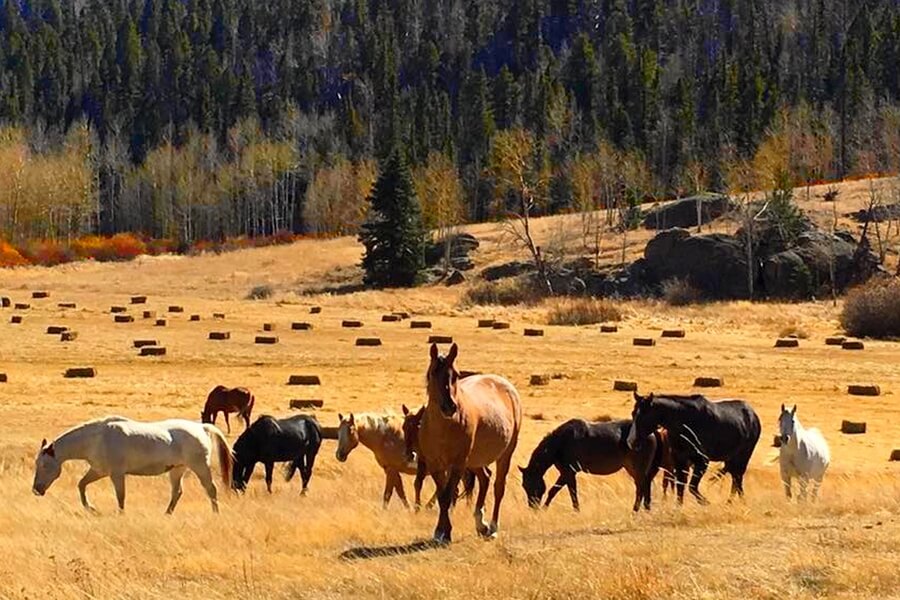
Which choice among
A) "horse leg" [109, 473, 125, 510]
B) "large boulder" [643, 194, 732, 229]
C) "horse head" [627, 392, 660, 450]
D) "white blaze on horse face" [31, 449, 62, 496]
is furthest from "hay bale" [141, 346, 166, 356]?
"large boulder" [643, 194, 732, 229]

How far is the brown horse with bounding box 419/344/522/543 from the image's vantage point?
444 inches

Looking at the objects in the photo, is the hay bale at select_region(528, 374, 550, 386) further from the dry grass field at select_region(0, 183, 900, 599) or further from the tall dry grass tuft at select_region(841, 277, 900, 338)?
the tall dry grass tuft at select_region(841, 277, 900, 338)

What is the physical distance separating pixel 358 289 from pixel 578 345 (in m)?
33.7

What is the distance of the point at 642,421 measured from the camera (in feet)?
48.7

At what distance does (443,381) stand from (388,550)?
180cm

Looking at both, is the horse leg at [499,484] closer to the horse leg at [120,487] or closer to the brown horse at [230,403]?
the horse leg at [120,487]

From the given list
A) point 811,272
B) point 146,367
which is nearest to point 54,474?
point 146,367

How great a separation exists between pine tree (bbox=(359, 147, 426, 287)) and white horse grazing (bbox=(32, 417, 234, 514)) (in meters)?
58.1

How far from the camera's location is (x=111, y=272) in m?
89.6

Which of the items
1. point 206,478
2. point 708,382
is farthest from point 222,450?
point 708,382

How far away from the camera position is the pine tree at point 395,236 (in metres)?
74.6

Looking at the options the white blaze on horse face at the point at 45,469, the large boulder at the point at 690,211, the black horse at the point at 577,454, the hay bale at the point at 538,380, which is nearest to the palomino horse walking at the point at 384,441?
the black horse at the point at 577,454

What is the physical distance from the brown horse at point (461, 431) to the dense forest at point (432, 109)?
266 ft

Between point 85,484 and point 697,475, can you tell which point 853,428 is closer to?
point 697,475
